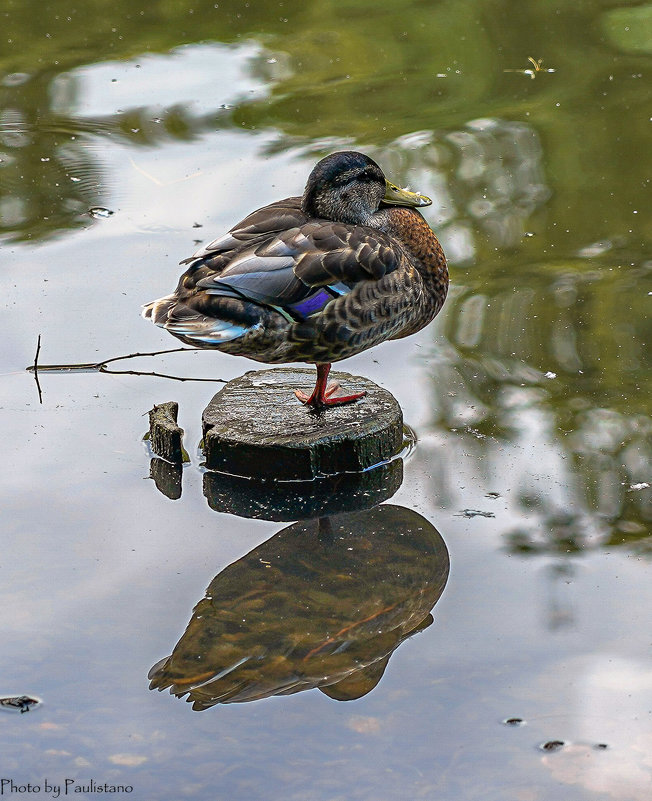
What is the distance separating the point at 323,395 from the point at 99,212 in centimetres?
273

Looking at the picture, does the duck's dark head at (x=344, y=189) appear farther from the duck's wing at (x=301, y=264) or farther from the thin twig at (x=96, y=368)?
the thin twig at (x=96, y=368)

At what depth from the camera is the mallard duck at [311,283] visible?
4406mm

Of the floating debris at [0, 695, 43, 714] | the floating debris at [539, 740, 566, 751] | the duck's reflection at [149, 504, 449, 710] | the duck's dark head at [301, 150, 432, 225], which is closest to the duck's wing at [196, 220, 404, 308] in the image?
the duck's dark head at [301, 150, 432, 225]

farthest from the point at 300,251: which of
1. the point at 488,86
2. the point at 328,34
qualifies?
the point at 328,34

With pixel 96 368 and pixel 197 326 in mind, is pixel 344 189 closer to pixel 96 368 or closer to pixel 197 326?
pixel 197 326

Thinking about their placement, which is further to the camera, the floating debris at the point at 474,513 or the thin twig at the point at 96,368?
the thin twig at the point at 96,368

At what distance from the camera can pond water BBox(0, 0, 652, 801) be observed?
10.7 feet

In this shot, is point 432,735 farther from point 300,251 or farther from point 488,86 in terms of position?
point 488,86

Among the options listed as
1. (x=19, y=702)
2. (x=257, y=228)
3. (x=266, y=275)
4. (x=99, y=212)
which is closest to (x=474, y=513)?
(x=266, y=275)

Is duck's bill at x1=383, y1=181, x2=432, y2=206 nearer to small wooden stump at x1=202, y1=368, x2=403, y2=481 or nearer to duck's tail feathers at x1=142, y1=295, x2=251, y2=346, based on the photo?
small wooden stump at x1=202, y1=368, x2=403, y2=481

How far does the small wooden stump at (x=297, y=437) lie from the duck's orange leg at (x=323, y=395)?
3cm

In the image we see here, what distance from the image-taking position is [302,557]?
412cm

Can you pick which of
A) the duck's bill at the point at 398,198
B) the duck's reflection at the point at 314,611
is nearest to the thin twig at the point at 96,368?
the duck's bill at the point at 398,198

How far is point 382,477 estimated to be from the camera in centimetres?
465
